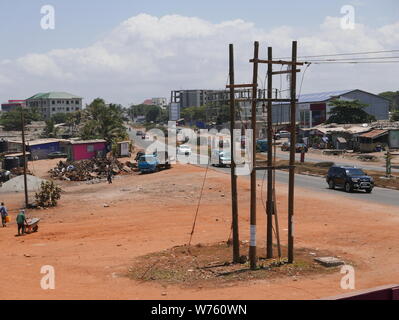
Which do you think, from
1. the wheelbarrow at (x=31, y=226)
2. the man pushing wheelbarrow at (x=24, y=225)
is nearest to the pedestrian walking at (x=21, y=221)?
the man pushing wheelbarrow at (x=24, y=225)

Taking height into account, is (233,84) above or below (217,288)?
above

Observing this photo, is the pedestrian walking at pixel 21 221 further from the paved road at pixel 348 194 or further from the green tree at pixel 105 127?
the green tree at pixel 105 127

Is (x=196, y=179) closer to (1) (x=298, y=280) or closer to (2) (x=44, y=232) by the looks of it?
(2) (x=44, y=232)

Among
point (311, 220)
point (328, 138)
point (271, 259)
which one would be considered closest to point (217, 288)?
point (271, 259)

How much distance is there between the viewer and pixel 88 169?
2099 inches

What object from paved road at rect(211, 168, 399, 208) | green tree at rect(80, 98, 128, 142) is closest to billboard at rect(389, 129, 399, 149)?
paved road at rect(211, 168, 399, 208)

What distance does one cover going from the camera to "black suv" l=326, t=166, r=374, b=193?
114 feet

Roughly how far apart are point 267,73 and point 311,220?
454 inches

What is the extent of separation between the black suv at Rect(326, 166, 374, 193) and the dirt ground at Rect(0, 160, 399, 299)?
2.27m

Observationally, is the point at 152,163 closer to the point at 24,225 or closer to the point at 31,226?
the point at 31,226

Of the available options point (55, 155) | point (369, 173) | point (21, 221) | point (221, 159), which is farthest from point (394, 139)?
point (21, 221)

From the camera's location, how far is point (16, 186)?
44281 mm

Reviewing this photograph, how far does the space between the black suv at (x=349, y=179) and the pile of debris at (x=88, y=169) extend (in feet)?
71.2

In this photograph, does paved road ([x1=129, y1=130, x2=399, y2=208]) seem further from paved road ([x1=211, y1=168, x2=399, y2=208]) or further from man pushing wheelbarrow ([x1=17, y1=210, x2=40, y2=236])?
man pushing wheelbarrow ([x1=17, y1=210, x2=40, y2=236])
